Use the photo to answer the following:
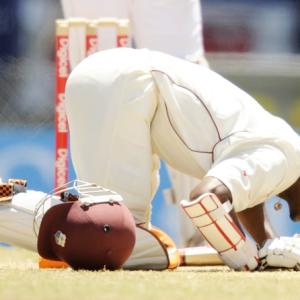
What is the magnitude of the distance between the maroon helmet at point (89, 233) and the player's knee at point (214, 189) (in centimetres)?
25

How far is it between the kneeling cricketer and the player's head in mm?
301

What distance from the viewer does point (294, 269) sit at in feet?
16.5

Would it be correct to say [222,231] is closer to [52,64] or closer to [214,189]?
[214,189]

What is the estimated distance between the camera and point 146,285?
4.01m

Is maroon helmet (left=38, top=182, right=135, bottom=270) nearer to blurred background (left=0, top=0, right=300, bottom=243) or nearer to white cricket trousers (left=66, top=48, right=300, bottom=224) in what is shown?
white cricket trousers (left=66, top=48, right=300, bottom=224)

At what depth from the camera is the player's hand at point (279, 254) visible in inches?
194

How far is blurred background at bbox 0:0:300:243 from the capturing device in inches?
296

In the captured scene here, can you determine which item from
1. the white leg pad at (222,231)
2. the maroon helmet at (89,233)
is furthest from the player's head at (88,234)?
the white leg pad at (222,231)

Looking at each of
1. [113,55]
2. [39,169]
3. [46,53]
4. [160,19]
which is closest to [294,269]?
→ [113,55]

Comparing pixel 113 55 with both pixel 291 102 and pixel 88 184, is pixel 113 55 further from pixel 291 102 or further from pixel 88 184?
pixel 291 102

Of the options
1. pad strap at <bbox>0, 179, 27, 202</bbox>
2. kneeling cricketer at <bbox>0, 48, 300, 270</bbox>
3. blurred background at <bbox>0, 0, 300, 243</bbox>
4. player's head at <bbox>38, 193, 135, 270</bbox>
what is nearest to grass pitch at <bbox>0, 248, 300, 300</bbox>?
player's head at <bbox>38, 193, 135, 270</bbox>

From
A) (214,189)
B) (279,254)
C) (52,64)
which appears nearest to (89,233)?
(214,189)

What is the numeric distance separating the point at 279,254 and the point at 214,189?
14.2 inches

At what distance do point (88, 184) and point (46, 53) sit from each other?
11.0ft
